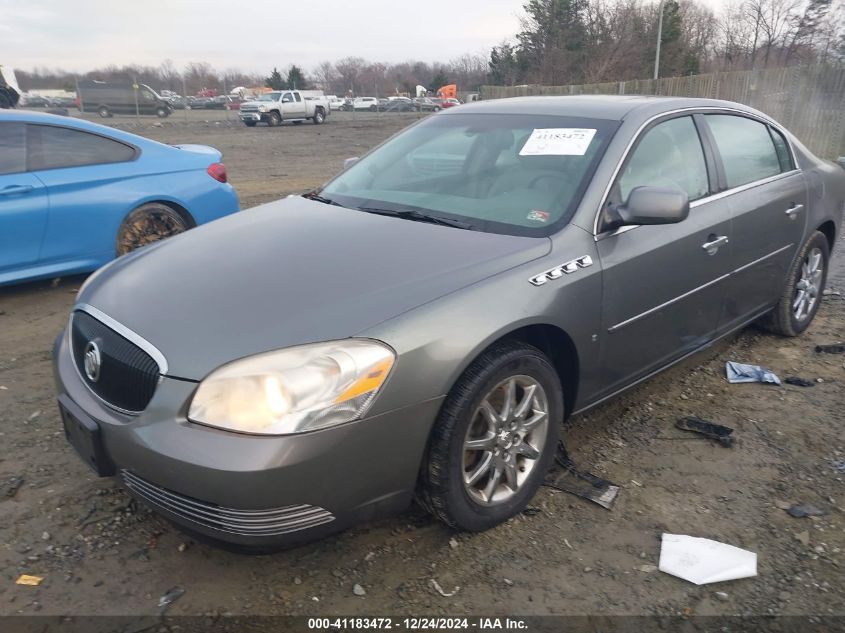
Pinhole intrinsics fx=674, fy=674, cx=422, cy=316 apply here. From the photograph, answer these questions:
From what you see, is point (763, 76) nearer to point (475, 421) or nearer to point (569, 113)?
point (569, 113)

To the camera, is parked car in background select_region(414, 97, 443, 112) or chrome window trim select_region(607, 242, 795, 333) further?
parked car in background select_region(414, 97, 443, 112)

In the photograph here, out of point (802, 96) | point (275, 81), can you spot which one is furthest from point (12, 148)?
point (275, 81)

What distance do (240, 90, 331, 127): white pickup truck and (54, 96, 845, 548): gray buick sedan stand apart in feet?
95.9

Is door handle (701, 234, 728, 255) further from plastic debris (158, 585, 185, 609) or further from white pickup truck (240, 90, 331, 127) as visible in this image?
white pickup truck (240, 90, 331, 127)

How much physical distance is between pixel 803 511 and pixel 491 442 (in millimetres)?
1421

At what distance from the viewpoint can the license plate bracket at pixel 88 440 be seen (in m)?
2.30

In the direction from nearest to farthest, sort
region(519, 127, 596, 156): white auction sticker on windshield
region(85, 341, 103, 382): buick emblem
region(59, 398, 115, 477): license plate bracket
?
region(59, 398, 115, 477): license plate bracket < region(85, 341, 103, 382): buick emblem < region(519, 127, 596, 156): white auction sticker on windshield

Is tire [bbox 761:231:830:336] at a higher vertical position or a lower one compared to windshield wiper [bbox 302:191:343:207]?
lower

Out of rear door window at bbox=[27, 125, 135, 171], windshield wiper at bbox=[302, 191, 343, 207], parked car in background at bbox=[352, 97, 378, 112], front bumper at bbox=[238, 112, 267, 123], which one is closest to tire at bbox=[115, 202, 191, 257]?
rear door window at bbox=[27, 125, 135, 171]

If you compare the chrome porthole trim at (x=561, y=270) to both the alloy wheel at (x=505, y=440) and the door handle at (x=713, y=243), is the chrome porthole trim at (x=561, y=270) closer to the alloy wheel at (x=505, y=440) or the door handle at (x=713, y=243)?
the alloy wheel at (x=505, y=440)

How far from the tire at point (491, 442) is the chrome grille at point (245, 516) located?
46 centimetres

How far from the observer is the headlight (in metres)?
2.06

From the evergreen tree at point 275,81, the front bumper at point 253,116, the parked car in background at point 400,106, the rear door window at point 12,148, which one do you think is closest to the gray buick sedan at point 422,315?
the rear door window at point 12,148

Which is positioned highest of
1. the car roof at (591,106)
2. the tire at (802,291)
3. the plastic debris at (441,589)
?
the car roof at (591,106)
